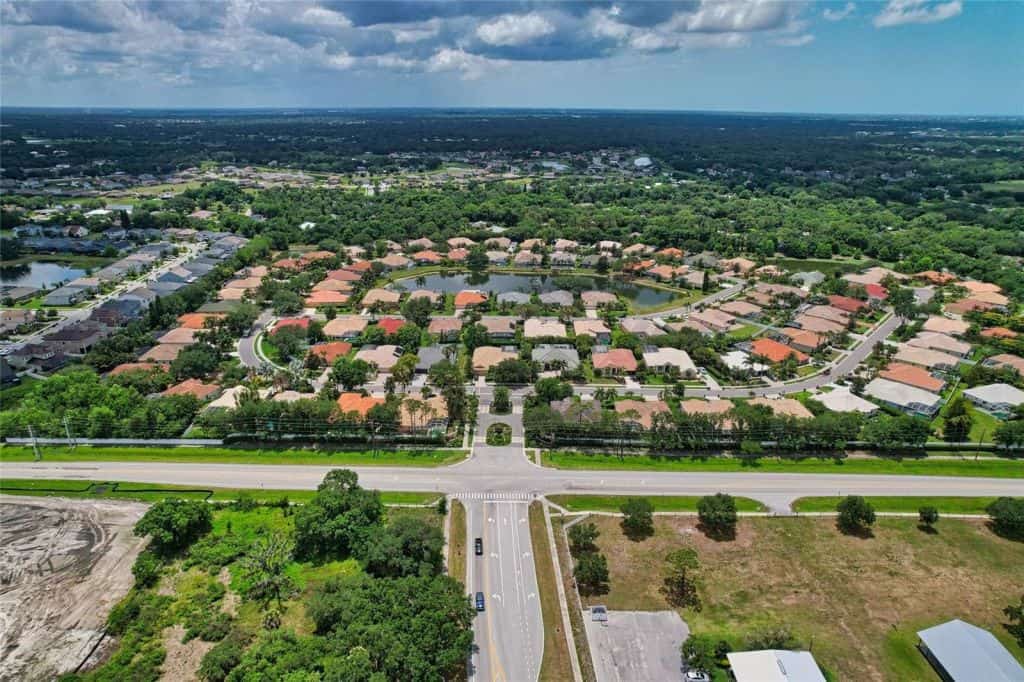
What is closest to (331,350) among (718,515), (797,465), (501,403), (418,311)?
(418,311)

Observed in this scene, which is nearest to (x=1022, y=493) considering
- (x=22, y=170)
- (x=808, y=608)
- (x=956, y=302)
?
(x=808, y=608)


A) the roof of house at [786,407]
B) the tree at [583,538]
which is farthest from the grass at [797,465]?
→ the tree at [583,538]

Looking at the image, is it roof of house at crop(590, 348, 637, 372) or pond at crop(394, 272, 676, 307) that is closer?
roof of house at crop(590, 348, 637, 372)

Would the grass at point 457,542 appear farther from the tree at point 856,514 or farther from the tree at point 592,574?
the tree at point 856,514

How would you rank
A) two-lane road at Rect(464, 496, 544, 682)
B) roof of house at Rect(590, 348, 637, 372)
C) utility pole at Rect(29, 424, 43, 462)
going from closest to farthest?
two-lane road at Rect(464, 496, 544, 682)
utility pole at Rect(29, 424, 43, 462)
roof of house at Rect(590, 348, 637, 372)

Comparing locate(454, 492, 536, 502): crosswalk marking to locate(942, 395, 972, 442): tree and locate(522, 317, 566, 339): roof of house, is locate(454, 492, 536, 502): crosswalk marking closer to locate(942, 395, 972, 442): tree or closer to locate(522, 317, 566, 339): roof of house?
locate(522, 317, 566, 339): roof of house

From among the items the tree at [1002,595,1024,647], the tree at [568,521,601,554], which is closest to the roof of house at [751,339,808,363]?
the tree at [1002,595,1024,647]
